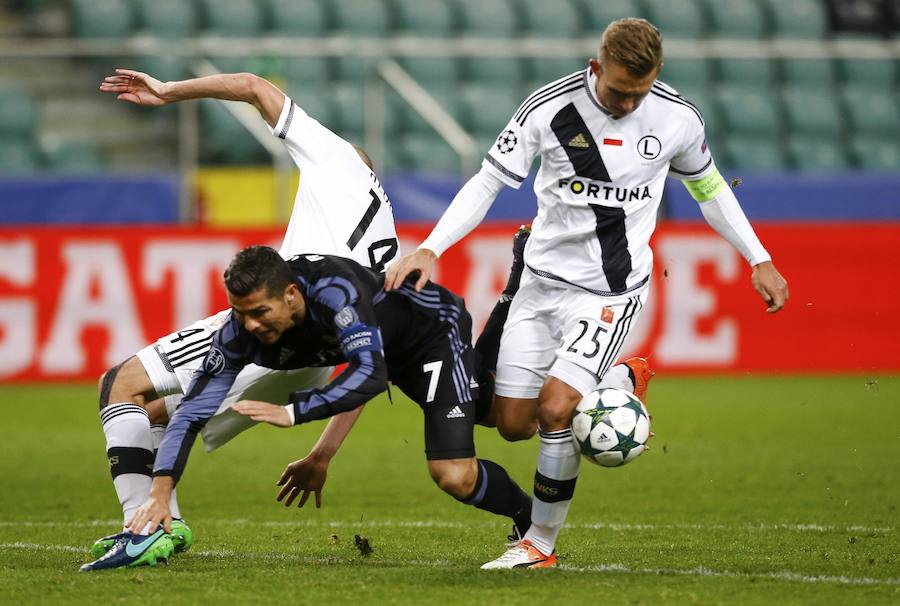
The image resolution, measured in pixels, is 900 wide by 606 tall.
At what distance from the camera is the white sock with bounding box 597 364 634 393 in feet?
19.6

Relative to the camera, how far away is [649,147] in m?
5.68

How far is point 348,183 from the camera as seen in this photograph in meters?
6.13

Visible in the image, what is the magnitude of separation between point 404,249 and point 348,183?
6.57m

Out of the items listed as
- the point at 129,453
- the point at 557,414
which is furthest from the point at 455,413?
the point at 129,453

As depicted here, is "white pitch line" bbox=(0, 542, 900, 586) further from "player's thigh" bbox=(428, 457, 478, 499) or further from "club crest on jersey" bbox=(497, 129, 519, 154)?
"club crest on jersey" bbox=(497, 129, 519, 154)

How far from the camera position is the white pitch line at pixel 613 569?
504cm

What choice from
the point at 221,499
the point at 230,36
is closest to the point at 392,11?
the point at 230,36

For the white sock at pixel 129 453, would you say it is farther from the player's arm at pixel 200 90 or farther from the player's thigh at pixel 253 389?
the player's arm at pixel 200 90

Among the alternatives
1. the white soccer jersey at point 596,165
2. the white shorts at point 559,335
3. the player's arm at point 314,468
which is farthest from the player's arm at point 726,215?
the player's arm at point 314,468

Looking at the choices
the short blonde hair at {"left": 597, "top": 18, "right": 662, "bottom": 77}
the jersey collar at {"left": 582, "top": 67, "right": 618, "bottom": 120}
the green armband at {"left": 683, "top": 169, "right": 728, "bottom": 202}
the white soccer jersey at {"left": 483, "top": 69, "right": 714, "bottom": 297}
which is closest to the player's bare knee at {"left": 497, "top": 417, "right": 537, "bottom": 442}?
the white soccer jersey at {"left": 483, "top": 69, "right": 714, "bottom": 297}

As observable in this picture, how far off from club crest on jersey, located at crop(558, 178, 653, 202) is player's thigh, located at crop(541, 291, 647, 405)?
42 centimetres

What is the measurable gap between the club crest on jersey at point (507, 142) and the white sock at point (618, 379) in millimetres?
1083

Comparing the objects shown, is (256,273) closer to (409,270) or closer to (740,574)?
(409,270)

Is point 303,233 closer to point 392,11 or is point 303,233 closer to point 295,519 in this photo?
point 295,519
